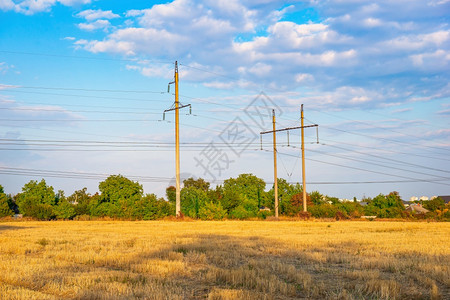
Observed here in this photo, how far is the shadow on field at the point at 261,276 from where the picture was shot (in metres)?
8.46

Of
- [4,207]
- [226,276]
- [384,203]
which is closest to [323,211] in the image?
[384,203]

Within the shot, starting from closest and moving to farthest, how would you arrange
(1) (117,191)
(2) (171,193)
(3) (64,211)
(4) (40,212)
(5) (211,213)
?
(4) (40,212) < (5) (211,213) < (3) (64,211) < (1) (117,191) < (2) (171,193)

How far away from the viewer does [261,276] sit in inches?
399

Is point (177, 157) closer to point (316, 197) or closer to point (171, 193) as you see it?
point (316, 197)

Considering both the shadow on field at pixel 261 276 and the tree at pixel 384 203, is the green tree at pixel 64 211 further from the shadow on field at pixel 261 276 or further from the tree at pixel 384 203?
the tree at pixel 384 203

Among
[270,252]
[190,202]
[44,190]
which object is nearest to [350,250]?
[270,252]

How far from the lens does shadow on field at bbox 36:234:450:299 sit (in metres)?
8.46

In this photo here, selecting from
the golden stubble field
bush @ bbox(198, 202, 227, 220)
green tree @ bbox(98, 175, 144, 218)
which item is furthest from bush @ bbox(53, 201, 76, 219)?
the golden stubble field

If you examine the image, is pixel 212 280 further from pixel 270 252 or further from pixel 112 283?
pixel 270 252

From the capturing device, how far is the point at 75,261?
43.1 ft

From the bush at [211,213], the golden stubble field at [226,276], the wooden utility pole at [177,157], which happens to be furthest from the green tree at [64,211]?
the golden stubble field at [226,276]

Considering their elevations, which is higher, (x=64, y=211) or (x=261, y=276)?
(x=64, y=211)

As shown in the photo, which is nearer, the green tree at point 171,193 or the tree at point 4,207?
the tree at point 4,207

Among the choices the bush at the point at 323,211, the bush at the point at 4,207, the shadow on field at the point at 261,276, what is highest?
the bush at the point at 4,207
